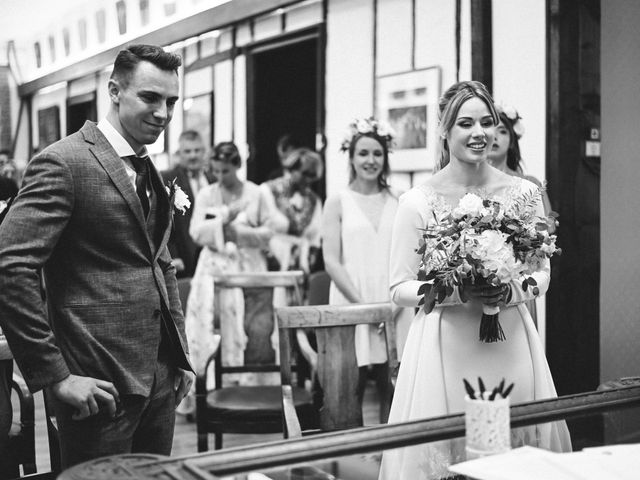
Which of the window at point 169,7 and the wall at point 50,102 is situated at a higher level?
the window at point 169,7

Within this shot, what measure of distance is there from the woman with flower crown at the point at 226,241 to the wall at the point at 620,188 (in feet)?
7.36

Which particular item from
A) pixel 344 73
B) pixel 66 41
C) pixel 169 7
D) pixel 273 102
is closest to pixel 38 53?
pixel 66 41

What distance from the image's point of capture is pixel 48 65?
43.0 feet

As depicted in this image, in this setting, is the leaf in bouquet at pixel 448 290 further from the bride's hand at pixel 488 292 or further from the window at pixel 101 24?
the window at pixel 101 24

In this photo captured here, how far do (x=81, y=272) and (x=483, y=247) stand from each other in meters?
1.16

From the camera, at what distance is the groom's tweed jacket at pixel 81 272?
6.50ft

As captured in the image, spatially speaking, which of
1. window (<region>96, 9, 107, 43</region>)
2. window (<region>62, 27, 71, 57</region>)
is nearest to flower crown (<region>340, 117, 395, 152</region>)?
window (<region>96, 9, 107, 43</region>)

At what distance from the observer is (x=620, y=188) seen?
5.15 m

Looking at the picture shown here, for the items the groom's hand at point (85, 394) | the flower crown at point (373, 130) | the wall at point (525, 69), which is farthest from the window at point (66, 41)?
the groom's hand at point (85, 394)

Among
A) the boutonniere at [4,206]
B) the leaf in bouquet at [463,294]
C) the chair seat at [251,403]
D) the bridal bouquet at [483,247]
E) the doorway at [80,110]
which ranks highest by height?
the doorway at [80,110]

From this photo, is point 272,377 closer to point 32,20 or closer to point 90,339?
point 90,339

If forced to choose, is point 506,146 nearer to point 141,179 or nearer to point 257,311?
point 257,311

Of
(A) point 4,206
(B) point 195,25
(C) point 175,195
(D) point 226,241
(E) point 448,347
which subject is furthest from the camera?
(B) point 195,25

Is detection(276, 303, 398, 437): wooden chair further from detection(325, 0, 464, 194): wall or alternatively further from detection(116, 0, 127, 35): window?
detection(116, 0, 127, 35): window
